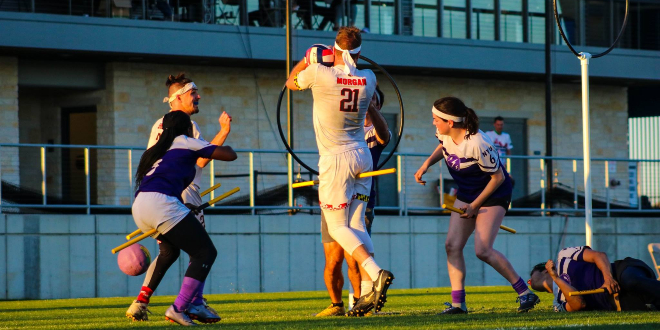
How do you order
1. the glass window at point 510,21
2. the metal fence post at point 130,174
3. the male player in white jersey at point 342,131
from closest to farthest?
the male player in white jersey at point 342,131 < the metal fence post at point 130,174 < the glass window at point 510,21

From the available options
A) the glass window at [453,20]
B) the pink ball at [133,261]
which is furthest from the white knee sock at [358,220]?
the glass window at [453,20]

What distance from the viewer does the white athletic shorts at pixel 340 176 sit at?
296 inches

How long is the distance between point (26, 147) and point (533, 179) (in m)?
10.7

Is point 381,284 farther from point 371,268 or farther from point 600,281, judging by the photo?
point 600,281

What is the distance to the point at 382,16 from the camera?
22.4 meters

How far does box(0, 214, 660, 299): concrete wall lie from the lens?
49.8ft

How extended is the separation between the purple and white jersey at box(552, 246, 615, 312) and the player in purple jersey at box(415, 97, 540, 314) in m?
0.43

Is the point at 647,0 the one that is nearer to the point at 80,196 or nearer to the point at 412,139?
the point at 412,139

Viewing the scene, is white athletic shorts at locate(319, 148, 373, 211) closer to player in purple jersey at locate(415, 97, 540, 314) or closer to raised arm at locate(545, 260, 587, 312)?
player in purple jersey at locate(415, 97, 540, 314)

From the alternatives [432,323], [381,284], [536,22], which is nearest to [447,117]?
[381,284]

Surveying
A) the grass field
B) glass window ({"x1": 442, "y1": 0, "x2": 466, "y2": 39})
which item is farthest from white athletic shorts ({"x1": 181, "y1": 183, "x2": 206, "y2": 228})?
glass window ({"x1": 442, "y1": 0, "x2": 466, "y2": 39})

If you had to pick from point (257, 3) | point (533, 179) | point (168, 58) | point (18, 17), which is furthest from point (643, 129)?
point (18, 17)

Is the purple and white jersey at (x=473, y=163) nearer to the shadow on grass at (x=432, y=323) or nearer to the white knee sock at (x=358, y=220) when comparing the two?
the white knee sock at (x=358, y=220)

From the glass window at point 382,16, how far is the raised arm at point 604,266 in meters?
14.5
